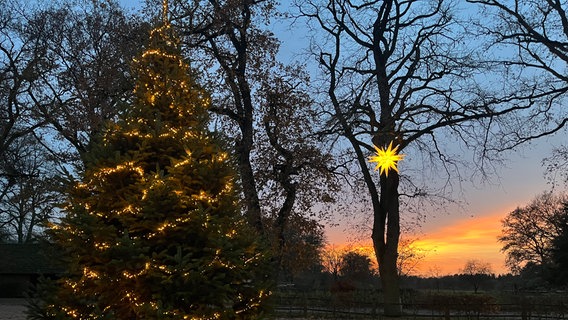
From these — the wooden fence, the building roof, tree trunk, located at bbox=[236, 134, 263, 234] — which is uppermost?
tree trunk, located at bbox=[236, 134, 263, 234]

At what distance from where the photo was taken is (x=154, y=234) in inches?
306

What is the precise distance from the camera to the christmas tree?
7.57m

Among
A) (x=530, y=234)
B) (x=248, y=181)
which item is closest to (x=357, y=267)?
(x=530, y=234)

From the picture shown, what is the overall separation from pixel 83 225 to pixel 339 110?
52.1 ft

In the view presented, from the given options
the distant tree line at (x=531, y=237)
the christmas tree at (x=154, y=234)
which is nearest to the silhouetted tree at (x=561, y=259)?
the distant tree line at (x=531, y=237)

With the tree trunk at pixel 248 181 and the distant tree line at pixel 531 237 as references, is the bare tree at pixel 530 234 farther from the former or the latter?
the tree trunk at pixel 248 181

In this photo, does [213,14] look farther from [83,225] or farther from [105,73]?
[83,225]

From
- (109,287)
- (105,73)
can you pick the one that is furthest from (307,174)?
(109,287)

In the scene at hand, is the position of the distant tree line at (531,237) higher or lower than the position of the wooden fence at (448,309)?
higher

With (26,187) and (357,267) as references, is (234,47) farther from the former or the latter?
(357,267)

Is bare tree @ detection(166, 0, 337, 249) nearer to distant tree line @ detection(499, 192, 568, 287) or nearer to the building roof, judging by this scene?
the building roof

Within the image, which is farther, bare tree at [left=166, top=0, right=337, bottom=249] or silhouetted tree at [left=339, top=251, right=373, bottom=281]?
silhouetted tree at [left=339, top=251, right=373, bottom=281]

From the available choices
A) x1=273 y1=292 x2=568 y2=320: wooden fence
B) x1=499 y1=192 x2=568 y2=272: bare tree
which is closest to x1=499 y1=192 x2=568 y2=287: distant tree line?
x1=499 y1=192 x2=568 y2=272: bare tree

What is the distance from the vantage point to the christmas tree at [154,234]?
24.8 ft
